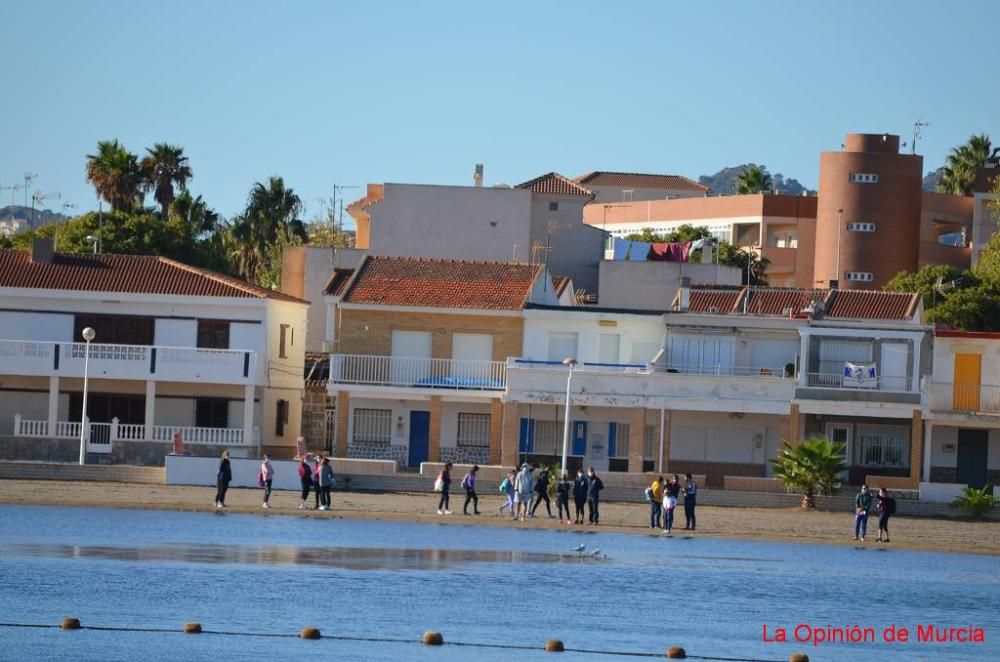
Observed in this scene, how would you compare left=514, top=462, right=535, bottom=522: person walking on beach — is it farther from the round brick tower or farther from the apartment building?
the round brick tower

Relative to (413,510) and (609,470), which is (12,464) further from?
(609,470)

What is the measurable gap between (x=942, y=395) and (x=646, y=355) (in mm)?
10245

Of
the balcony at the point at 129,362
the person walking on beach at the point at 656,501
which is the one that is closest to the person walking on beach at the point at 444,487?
the person walking on beach at the point at 656,501

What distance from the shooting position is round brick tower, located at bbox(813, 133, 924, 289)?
339 ft

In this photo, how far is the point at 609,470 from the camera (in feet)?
207

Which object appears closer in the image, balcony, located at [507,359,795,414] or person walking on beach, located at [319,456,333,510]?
person walking on beach, located at [319,456,333,510]

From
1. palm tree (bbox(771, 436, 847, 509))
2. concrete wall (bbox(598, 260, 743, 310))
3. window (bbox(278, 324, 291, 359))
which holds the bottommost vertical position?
palm tree (bbox(771, 436, 847, 509))

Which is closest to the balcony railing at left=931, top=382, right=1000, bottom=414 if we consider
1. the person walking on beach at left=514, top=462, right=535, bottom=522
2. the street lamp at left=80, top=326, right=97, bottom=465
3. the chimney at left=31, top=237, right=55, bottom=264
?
the person walking on beach at left=514, top=462, right=535, bottom=522

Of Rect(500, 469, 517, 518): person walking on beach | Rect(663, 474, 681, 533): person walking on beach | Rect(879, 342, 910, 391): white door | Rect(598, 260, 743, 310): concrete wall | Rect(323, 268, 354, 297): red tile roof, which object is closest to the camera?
Rect(663, 474, 681, 533): person walking on beach

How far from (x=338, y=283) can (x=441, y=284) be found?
620 cm

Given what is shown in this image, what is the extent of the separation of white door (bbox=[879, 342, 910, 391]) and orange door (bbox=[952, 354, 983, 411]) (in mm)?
3363

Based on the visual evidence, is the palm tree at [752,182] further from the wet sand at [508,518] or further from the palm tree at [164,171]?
the wet sand at [508,518]

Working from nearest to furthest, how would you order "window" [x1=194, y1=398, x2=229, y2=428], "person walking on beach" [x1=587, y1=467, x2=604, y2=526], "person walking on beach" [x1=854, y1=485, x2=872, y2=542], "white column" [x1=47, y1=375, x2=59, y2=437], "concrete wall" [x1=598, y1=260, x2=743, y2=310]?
"person walking on beach" [x1=854, y1=485, x2=872, y2=542] < "person walking on beach" [x1=587, y1=467, x2=604, y2=526] < "white column" [x1=47, y1=375, x2=59, y2=437] < "window" [x1=194, y1=398, x2=229, y2=428] < "concrete wall" [x1=598, y1=260, x2=743, y2=310]

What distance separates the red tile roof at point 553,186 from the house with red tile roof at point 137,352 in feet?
84.6
